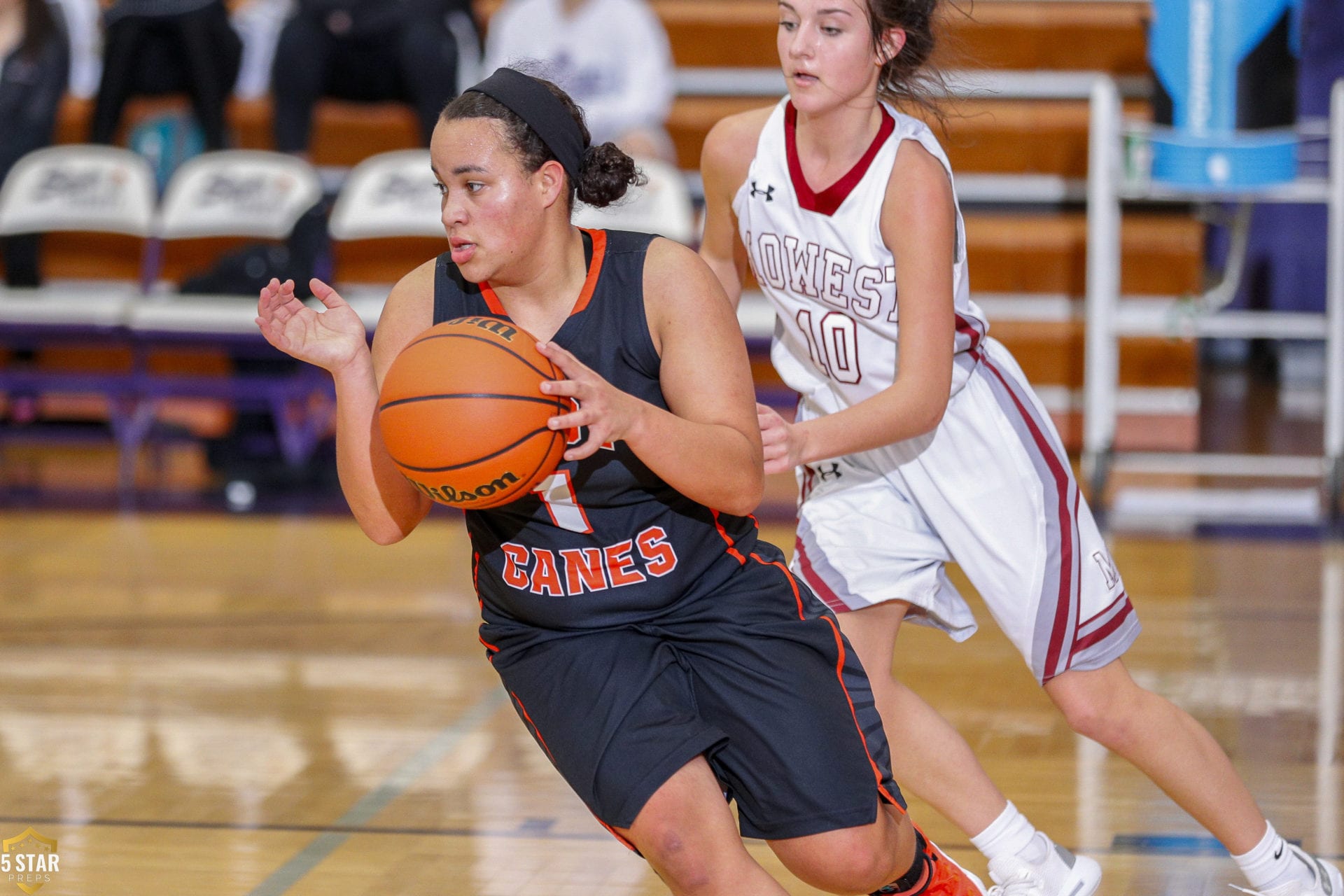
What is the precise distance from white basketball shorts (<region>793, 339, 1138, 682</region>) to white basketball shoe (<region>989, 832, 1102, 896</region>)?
32cm

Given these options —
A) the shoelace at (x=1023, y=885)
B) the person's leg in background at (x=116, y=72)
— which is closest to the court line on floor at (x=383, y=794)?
the shoelace at (x=1023, y=885)

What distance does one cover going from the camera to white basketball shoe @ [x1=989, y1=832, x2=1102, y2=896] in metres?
2.80

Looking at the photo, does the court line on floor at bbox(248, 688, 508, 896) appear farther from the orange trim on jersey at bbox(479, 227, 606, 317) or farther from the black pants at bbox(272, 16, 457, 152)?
the black pants at bbox(272, 16, 457, 152)

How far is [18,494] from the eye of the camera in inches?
273

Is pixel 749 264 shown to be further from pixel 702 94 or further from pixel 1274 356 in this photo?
pixel 1274 356

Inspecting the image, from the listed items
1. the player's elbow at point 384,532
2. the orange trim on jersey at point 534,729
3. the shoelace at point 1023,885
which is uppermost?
the player's elbow at point 384,532

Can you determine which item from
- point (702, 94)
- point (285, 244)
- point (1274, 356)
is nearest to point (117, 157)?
point (285, 244)

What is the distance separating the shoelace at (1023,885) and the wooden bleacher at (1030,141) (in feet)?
17.0

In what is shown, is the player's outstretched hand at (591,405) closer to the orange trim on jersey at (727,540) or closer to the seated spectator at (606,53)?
the orange trim on jersey at (727,540)

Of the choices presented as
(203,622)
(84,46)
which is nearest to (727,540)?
(203,622)

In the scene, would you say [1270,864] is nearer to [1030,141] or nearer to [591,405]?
[591,405]

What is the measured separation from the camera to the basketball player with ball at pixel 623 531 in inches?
86.2

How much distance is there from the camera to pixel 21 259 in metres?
7.35

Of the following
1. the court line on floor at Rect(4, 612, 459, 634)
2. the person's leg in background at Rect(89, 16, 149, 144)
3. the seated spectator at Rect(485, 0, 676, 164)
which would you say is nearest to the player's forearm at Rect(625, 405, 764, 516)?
the court line on floor at Rect(4, 612, 459, 634)
